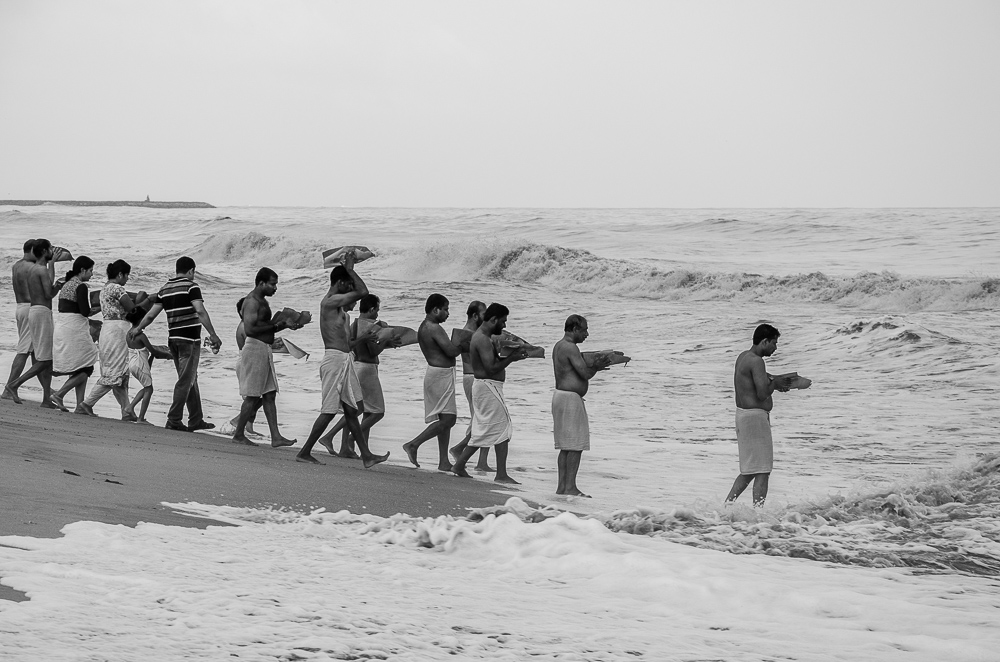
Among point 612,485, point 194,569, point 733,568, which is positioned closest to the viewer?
point 194,569

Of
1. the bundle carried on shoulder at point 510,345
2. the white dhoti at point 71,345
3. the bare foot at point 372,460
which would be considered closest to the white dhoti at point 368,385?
the bare foot at point 372,460

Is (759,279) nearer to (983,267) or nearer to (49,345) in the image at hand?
(983,267)

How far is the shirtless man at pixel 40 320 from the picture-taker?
1055cm

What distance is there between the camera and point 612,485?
9.01 m

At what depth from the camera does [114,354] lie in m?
10.1

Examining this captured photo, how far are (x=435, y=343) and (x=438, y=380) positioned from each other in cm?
34

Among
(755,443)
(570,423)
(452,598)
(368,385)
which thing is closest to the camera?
(452,598)

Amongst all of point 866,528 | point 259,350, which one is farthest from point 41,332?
point 866,528

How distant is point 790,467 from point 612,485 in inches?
88.0

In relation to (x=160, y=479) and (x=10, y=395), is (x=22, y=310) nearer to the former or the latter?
(x=10, y=395)

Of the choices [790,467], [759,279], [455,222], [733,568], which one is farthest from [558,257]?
[733,568]

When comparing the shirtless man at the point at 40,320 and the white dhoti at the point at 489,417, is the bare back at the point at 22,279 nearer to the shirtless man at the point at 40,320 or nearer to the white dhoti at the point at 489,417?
the shirtless man at the point at 40,320

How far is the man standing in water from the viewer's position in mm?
9211

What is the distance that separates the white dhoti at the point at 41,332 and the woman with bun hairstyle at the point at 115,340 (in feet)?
2.69
